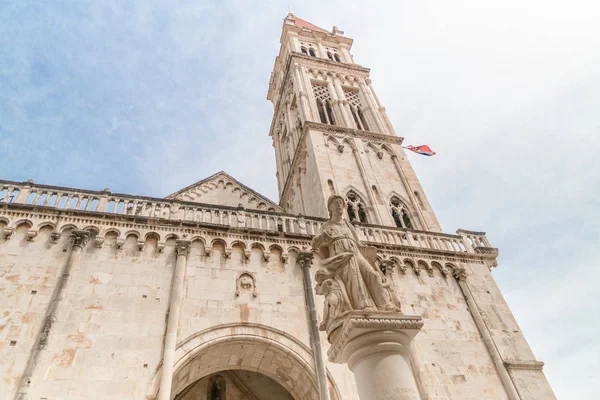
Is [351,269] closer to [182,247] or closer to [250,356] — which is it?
[250,356]

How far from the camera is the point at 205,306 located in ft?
35.6

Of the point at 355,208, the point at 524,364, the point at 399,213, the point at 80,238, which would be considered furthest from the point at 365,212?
the point at 80,238

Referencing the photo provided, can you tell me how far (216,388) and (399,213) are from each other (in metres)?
10.6

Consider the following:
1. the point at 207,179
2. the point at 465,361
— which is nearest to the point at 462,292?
the point at 465,361

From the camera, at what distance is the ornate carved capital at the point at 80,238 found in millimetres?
11046

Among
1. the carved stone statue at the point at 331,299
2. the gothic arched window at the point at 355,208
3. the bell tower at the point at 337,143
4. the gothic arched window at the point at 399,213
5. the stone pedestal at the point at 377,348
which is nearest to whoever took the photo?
the stone pedestal at the point at 377,348

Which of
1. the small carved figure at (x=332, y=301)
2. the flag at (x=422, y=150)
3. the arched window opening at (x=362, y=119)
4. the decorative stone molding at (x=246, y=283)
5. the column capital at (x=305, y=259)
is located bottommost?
the small carved figure at (x=332, y=301)

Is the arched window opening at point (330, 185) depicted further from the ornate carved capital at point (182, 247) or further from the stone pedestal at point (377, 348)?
the stone pedestal at point (377, 348)

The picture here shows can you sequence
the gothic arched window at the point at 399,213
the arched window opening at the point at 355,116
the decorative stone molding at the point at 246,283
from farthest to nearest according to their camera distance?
the arched window opening at the point at 355,116 < the gothic arched window at the point at 399,213 < the decorative stone molding at the point at 246,283

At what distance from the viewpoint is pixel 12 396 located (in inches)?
328

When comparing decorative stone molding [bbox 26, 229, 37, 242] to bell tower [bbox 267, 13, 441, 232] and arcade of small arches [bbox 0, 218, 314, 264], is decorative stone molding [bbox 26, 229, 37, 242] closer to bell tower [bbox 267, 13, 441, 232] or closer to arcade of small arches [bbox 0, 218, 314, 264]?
arcade of small arches [bbox 0, 218, 314, 264]

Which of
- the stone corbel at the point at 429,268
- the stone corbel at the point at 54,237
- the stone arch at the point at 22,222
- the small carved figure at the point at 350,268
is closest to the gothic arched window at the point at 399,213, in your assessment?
the stone corbel at the point at 429,268

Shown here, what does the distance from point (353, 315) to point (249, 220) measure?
8517 millimetres

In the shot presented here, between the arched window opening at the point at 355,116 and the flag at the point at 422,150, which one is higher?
the arched window opening at the point at 355,116
